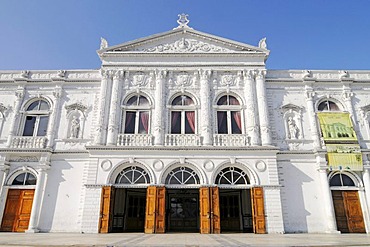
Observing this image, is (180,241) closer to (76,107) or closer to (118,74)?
(118,74)

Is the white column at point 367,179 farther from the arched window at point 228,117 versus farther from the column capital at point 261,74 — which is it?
the column capital at point 261,74

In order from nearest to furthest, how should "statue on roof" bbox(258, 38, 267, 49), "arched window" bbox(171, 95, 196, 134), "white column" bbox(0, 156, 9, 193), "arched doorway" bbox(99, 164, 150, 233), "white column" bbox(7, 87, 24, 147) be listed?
"arched doorway" bbox(99, 164, 150, 233), "white column" bbox(0, 156, 9, 193), "arched window" bbox(171, 95, 196, 134), "white column" bbox(7, 87, 24, 147), "statue on roof" bbox(258, 38, 267, 49)

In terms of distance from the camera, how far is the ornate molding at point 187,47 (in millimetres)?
18641

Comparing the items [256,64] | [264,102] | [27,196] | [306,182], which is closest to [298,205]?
[306,182]

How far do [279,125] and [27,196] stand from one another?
16051 mm

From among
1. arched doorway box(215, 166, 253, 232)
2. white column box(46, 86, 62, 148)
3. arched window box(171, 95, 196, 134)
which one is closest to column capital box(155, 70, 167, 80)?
arched window box(171, 95, 196, 134)

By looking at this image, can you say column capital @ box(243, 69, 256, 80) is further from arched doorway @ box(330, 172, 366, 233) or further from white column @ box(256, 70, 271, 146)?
arched doorway @ box(330, 172, 366, 233)

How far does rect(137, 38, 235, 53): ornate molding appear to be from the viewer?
1864cm

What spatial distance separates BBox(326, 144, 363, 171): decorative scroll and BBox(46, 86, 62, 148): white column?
1699 centimetres

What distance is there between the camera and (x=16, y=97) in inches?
726

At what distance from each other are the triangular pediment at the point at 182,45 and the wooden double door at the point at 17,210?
33.1 feet

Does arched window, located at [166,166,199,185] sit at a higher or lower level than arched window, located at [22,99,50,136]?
lower

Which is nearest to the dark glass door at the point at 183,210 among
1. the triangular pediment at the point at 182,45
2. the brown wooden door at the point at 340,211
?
the brown wooden door at the point at 340,211

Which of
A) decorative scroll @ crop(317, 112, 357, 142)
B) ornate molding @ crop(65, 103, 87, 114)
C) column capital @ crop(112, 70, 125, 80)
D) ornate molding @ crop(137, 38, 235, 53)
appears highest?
ornate molding @ crop(137, 38, 235, 53)
